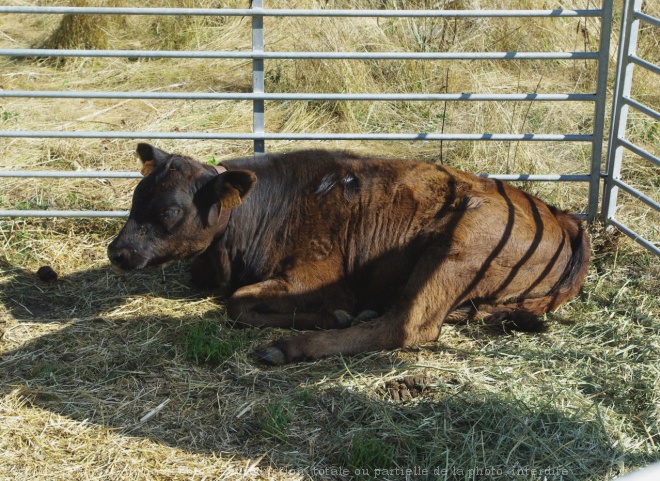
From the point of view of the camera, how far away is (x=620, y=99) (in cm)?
698

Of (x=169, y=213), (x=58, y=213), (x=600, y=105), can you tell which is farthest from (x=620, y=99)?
(x=58, y=213)

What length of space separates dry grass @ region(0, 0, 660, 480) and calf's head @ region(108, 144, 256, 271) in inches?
17.9

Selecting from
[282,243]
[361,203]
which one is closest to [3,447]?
[282,243]

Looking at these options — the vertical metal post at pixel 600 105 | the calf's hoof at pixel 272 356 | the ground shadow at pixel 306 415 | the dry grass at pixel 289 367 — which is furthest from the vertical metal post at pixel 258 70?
the vertical metal post at pixel 600 105

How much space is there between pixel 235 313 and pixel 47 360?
4.14 feet

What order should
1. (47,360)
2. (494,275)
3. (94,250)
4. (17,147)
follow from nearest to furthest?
(47,360) < (494,275) < (94,250) < (17,147)

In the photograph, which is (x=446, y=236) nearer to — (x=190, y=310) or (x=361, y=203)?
(x=361, y=203)

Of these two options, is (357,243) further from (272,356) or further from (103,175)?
(103,175)

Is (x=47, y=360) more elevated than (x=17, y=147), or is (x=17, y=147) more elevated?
(x=17, y=147)

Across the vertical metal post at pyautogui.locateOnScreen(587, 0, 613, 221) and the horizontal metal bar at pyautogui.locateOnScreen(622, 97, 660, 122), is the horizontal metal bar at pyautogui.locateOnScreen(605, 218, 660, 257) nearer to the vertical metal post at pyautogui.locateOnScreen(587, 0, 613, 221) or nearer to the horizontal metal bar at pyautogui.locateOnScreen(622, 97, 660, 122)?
the vertical metal post at pyautogui.locateOnScreen(587, 0, 613, 221)

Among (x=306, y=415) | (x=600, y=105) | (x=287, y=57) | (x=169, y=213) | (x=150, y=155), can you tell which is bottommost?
(x=306, y=415)

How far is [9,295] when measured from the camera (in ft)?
20.8

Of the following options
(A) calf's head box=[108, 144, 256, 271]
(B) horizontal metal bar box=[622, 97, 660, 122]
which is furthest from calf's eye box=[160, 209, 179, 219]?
(B) horizontal metal bar box=[622, 97, 660, 122]

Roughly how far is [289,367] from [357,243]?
Result: 1.18 m
